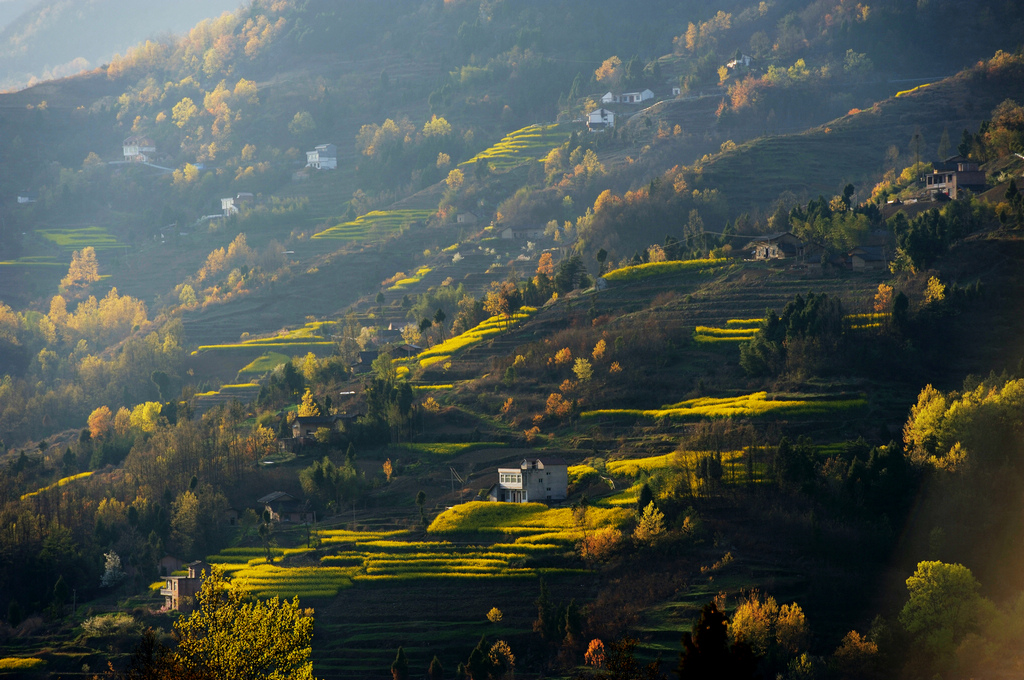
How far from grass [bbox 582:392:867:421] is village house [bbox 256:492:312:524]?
22.3 m

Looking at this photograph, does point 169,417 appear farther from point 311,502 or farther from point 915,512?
point 915,512

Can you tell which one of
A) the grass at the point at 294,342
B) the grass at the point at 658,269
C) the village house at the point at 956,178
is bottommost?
the grass at the point at 294,342

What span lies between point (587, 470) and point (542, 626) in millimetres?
18199

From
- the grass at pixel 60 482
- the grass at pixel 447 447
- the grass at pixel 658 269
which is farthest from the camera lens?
the grass at pixel 658 269

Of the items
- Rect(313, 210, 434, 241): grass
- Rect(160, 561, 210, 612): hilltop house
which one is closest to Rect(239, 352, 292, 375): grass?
Rect(313, 210, 434, 241): grass

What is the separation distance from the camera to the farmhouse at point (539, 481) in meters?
75.4

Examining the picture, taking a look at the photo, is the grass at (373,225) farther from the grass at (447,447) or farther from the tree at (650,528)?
the tree at (650,528)

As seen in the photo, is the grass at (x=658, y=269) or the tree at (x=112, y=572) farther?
the grass at (x=658, y=269)

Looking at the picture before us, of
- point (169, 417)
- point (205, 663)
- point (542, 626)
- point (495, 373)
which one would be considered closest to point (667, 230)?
point (495, 373)

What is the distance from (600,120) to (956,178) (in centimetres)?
9459

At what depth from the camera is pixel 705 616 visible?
27.0 meters

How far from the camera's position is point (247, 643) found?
1398 inches

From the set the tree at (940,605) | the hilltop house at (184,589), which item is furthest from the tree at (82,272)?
the tree at (940,605)

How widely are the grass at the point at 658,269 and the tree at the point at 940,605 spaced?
165 ft
